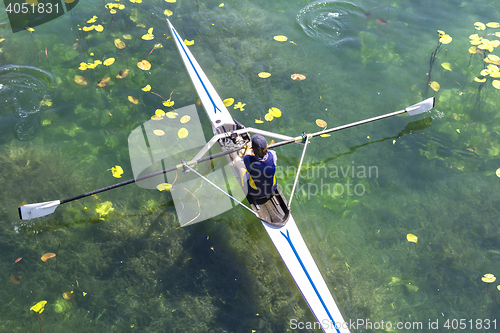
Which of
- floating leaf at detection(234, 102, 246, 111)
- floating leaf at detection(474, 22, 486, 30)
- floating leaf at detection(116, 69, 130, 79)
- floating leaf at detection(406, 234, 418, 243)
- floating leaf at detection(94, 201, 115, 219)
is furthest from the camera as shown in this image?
floating leaf at detection(474, 22, 486, 30)

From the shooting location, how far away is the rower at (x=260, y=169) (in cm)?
413

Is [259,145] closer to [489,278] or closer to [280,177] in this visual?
[280,177]

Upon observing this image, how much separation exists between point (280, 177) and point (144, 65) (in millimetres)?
3775

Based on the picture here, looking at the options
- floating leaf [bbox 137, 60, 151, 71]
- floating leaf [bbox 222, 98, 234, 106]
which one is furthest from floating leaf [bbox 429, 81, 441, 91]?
floating leaf [bbox 137, 60, 151, 71]

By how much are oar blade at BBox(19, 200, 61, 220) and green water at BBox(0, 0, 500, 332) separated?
1.00 feet

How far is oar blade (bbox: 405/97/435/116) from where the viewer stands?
6.00 m

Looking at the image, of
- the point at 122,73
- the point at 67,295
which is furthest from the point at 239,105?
the point at 67,295

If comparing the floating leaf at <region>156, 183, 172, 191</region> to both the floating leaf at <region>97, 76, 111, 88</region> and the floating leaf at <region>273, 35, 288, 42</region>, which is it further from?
the floating leaf at <region>273, 35, 288, 42</region>

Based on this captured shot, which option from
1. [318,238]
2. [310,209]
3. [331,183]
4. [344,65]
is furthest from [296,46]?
[318,238]

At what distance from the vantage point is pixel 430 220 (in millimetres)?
5188

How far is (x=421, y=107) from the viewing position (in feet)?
19.9

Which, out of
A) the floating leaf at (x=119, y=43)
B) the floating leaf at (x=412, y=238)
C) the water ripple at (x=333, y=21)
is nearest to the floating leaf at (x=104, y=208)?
the floating leaf at (x=119, y=43)

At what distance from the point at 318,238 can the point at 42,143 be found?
16.3 feet

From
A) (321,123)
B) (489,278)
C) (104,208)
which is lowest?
(489,278)
